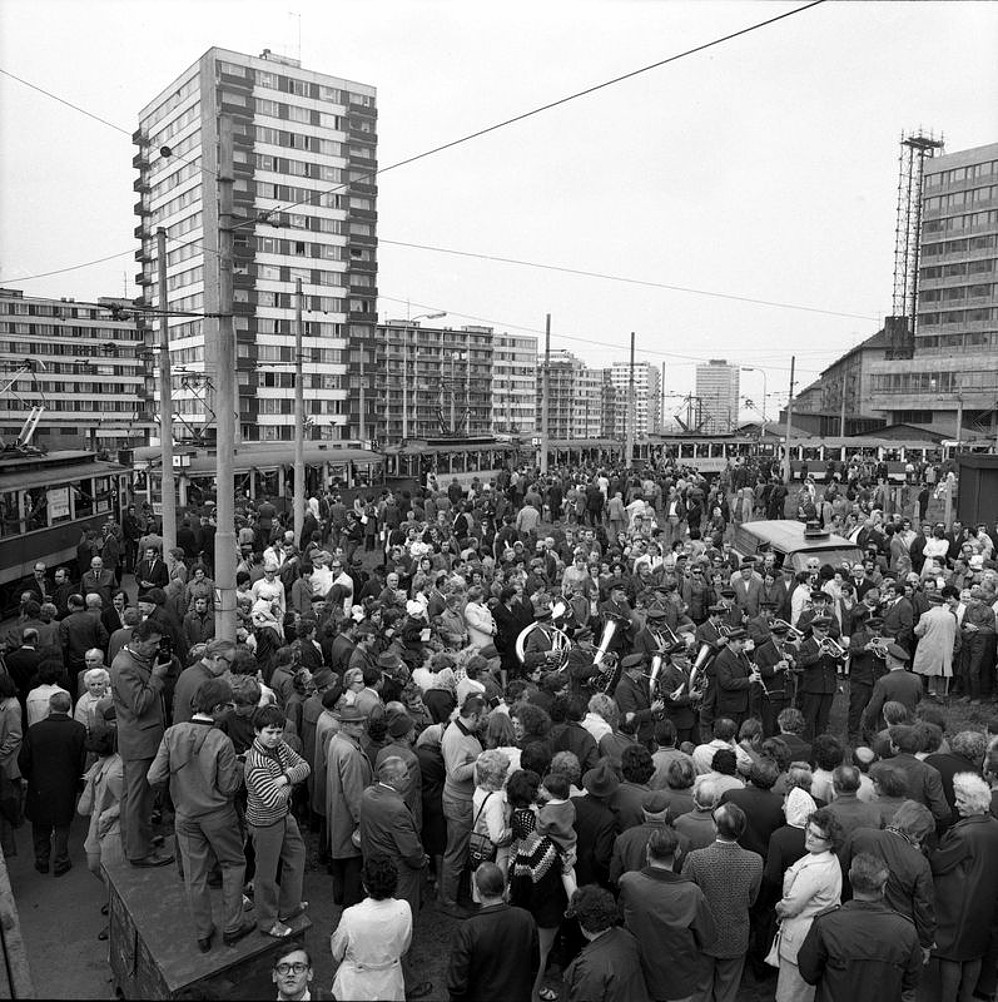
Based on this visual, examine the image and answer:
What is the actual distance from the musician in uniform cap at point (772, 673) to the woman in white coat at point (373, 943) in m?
6.15

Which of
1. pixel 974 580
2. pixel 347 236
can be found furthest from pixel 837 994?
pixel 347 236

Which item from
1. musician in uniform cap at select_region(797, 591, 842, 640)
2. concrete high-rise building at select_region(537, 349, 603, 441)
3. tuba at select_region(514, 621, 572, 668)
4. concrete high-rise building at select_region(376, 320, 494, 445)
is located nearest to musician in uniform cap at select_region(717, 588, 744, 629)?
musician in uniform cap at select_region(797, 591, 842, 640)

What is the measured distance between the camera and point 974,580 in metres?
13.4

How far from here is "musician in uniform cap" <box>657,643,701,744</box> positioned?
8.78 m

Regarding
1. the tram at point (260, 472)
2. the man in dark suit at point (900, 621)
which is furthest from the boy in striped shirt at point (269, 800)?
the tram at point (260, 472)

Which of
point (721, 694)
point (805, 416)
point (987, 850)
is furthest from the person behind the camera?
point (805, 416)

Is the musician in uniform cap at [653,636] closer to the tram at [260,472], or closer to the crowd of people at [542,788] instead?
the crowd of people at [542,788]

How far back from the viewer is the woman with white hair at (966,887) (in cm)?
523

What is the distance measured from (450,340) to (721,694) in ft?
414

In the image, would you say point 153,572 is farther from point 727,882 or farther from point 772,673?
point 727,882

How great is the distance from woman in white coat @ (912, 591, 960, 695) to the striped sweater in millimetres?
9284

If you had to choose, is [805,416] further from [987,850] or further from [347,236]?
[987,850]

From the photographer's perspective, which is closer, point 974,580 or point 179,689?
point 179,689

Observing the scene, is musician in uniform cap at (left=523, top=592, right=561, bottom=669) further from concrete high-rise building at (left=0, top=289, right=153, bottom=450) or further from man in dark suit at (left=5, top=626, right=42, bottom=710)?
concrete high-rise building at (left=0, top=289, right=153, bottom=450)
